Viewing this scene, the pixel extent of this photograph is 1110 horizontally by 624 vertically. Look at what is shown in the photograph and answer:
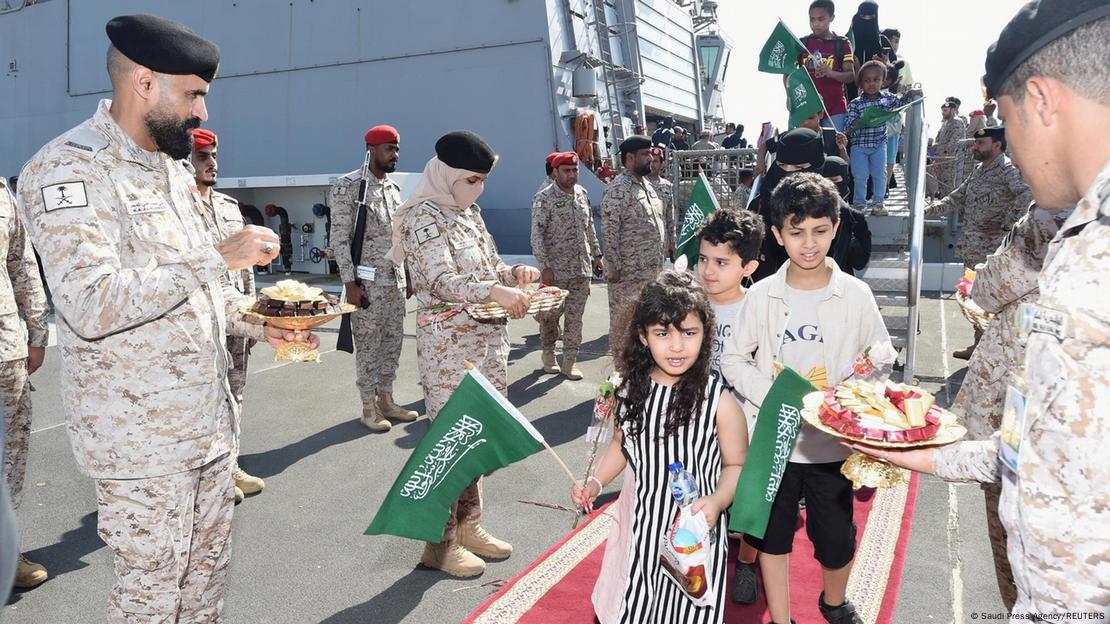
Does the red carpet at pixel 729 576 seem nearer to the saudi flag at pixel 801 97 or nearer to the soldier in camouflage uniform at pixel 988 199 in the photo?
the saudi flag at pixel 801 97

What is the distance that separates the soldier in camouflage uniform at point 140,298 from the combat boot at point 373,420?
11.4ft

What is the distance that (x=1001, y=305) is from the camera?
2545 millimetres

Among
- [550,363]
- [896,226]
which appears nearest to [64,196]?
[550,363]

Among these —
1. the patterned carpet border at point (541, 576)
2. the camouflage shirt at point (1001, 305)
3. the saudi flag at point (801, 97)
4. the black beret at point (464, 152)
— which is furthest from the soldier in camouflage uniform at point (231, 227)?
the saudi flag at point (801, 97)

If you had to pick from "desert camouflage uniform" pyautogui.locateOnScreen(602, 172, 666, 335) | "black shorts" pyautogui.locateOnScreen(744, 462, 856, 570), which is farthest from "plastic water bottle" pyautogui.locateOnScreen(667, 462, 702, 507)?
"desert camouflage uniform" pyautogui.locateOnScreen(602, 172, 666, 335)

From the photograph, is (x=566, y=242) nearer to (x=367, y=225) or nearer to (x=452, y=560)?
(x=367, y=225)

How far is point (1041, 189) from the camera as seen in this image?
49.0 inches

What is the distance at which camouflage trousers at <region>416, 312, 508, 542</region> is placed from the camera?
3.57 metres

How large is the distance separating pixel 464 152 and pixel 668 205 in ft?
20.0

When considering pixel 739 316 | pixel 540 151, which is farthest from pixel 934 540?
pixel 540 151

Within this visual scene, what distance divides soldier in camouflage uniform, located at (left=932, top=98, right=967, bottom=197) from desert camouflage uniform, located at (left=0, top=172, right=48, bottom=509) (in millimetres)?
13565

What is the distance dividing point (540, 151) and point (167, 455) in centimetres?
1259

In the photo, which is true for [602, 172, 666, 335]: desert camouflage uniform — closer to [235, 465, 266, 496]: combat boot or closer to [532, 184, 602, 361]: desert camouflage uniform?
[532, 184, 602, 361]: desert camouflage uniform

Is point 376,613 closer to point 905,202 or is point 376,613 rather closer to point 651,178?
point 651,178
